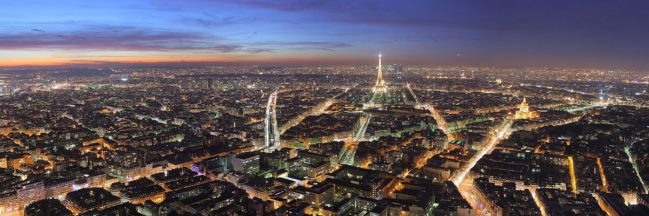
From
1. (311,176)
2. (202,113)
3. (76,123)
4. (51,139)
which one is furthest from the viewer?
(202,113)

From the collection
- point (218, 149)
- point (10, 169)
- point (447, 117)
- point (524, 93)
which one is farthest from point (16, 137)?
point (524, 93)

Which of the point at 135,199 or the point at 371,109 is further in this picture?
the point at 371,109

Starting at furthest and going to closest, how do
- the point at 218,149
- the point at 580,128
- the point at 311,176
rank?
1. the point at 580,128
2. the point at 218,149
3. the point at 311,176

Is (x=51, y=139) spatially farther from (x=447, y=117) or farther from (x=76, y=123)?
(x=447, y=117)

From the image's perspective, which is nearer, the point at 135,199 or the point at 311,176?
the point at 135,199

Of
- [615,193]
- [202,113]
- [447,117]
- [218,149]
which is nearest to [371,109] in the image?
[447,117]

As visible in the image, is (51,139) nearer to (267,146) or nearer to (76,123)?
(76,123)

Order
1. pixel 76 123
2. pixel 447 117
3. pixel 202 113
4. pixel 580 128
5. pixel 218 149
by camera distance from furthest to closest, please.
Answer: pixel 202 113 → pixel 447 117 → pixel 76 123 → pixel 580 128 → pixel 218 149

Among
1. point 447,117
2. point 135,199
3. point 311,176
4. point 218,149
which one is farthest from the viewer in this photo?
point 447,117
